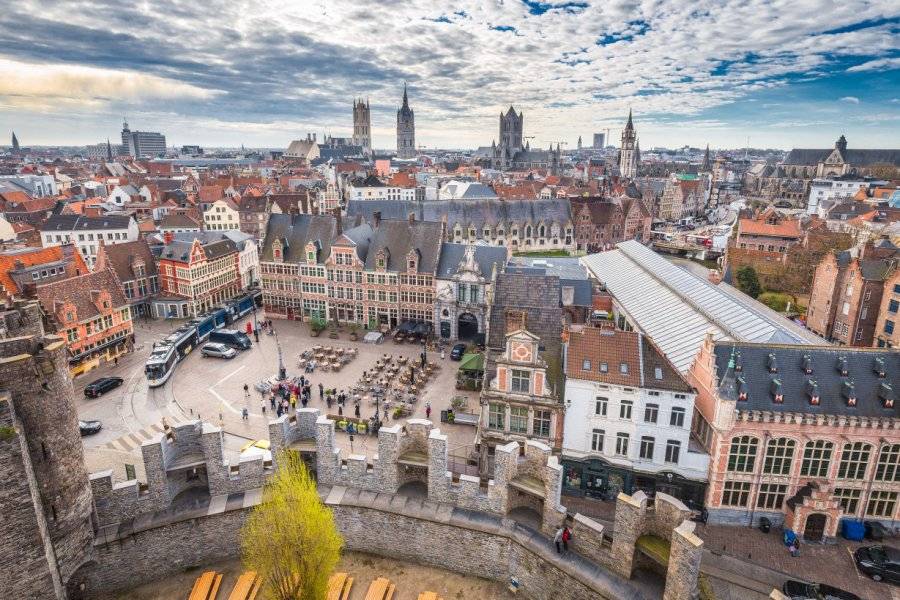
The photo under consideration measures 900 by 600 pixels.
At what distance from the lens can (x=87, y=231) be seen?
8250 cm

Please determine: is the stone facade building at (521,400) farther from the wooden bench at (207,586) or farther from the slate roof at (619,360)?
the wooden bench at (207,586)

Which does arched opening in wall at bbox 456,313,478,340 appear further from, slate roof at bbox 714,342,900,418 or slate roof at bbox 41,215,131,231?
slate roof at bbox 41,215,131,231

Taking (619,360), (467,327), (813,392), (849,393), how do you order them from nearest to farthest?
(849,393) → (813,392) → (619,360) → (467,327)

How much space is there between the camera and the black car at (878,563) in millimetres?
25625

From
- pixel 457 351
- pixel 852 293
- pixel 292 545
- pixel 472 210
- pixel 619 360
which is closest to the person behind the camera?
pixel 292 545

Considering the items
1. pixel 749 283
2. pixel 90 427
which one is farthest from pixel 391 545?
pixel 749 283

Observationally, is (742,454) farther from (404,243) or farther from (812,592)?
(404,243)

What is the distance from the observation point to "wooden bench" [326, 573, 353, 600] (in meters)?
20.3

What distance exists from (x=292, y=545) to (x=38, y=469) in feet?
30.7

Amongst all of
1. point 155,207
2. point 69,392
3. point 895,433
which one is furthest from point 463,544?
point 155,207

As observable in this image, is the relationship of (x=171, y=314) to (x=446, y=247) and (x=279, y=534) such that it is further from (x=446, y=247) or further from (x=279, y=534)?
(x=279, y=534)

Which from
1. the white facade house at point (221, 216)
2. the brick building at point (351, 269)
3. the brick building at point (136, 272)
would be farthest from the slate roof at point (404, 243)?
the white facade house at point (221, 216)

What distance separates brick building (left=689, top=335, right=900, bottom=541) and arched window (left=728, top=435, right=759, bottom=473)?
0.18ft

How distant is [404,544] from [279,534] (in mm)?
6727
